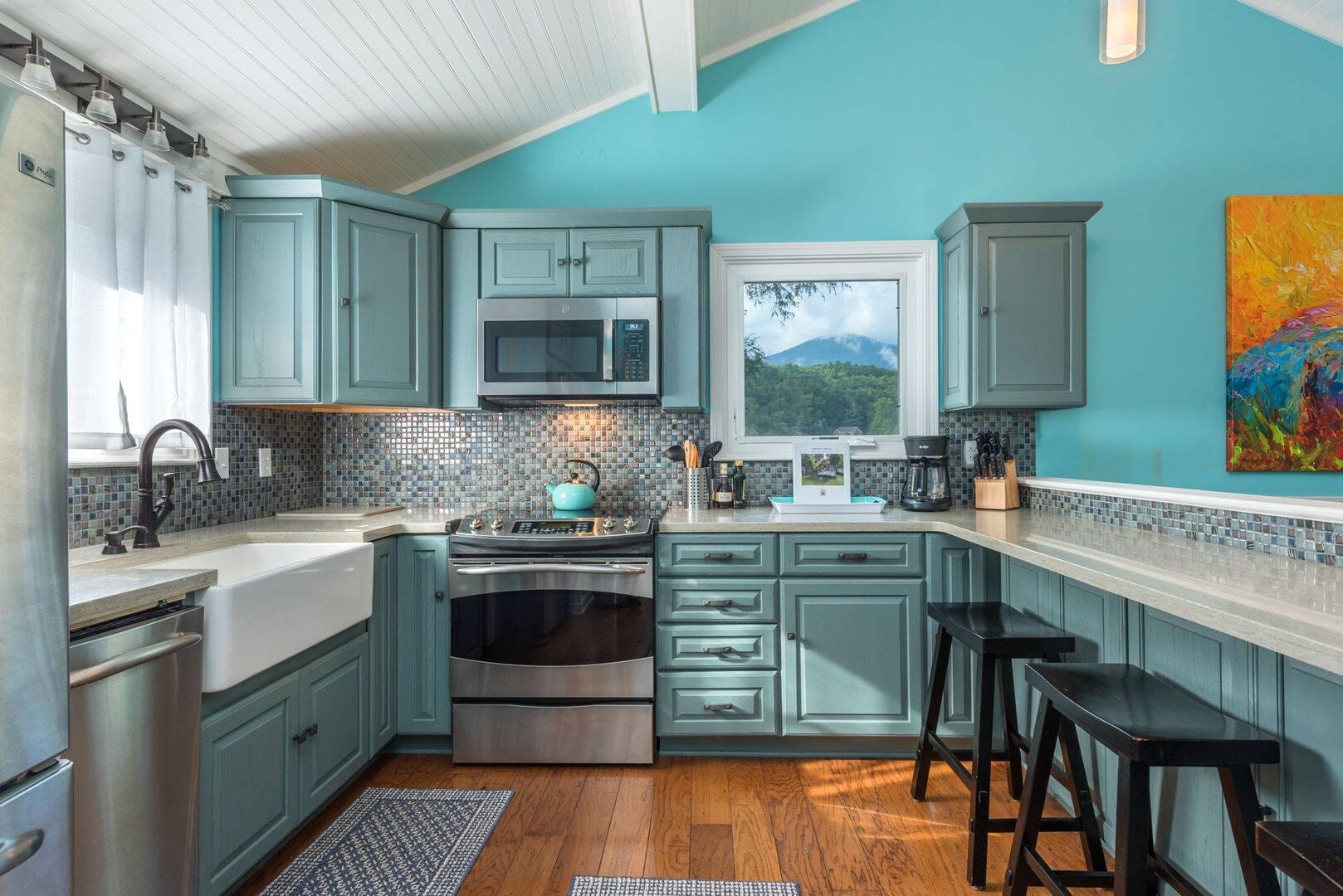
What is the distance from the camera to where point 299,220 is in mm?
2506

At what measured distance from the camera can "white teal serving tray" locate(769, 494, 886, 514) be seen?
2684 mm

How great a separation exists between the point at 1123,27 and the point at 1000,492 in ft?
5.44

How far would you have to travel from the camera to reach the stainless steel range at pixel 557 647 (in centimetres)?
242

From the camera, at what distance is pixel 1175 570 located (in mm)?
1386

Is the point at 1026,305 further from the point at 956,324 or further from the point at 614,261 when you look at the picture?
the point at 614,261

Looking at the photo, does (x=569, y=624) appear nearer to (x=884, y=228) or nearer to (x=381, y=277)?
(x=381, y=277)

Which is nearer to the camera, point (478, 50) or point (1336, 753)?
point (1336, 753)

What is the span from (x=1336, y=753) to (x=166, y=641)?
2227 millimetres

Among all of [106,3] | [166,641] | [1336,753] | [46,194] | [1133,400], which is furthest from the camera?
[1133,400]

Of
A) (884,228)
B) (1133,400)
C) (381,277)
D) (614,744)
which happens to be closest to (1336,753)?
(614,744)

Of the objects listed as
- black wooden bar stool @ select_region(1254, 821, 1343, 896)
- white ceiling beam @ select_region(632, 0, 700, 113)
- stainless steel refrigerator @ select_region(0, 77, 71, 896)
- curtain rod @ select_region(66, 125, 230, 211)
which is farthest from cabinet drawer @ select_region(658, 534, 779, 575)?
curtain rod @ select_region(66, 125, 230, 211)

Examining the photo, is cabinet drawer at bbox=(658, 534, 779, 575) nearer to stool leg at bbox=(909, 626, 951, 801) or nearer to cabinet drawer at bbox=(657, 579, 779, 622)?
cabinet drawer at bbox=(657, 579, 779, 622)

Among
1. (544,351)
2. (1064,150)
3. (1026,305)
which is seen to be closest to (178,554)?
(544,351)

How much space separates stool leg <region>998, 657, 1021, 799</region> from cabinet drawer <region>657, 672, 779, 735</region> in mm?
770
